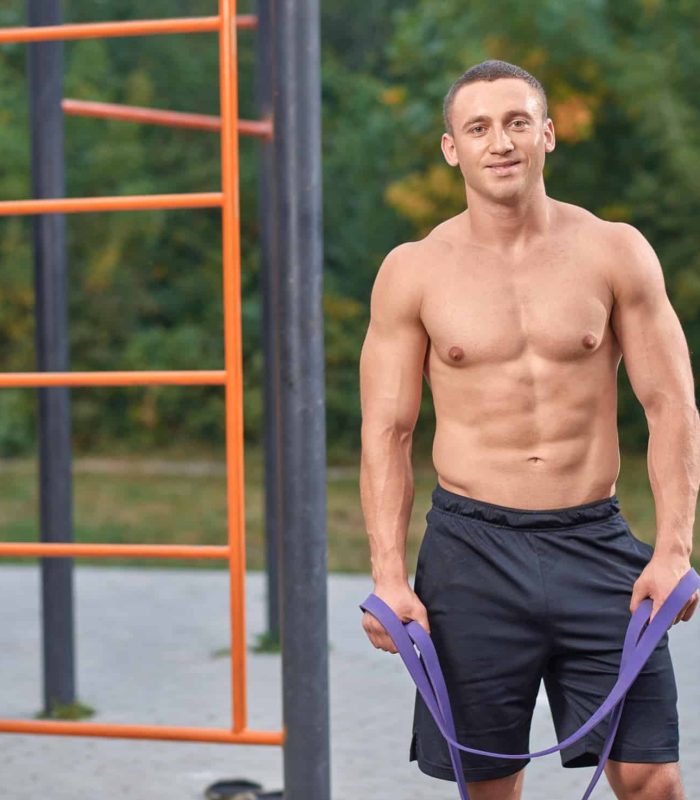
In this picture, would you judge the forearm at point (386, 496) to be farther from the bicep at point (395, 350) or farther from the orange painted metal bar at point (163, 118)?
the orange painted metal bar at point (163, 118)

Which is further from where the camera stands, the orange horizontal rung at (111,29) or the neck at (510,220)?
the orange horizontal rung at (111,29)

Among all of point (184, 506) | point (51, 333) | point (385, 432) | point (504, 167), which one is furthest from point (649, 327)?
point (184, 506)

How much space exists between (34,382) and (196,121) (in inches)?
83.1

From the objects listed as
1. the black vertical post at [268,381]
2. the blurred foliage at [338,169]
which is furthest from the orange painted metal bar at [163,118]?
the blurred foliage at [338,169]

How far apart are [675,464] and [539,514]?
24cm

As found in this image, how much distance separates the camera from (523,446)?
2412 mm

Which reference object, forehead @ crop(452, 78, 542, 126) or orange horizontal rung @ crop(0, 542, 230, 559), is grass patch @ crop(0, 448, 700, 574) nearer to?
orange horizontal rung @ crop(0, 542, 230, 559)

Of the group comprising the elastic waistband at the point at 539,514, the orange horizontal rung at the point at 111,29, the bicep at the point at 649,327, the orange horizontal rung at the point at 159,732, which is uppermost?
the orange horizontal rung at the point at 111,29

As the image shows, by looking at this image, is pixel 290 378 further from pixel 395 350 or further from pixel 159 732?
pixel 159 732

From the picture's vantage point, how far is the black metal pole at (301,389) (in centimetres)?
316

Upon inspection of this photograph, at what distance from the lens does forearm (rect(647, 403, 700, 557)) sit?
2.33 meters

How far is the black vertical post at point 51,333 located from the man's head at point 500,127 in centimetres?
223

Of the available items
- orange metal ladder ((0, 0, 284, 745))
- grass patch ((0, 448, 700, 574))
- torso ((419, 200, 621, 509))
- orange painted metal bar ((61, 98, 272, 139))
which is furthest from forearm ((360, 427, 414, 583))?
grass patch ((0, 448, 700, 574))

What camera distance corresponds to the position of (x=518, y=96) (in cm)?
230
